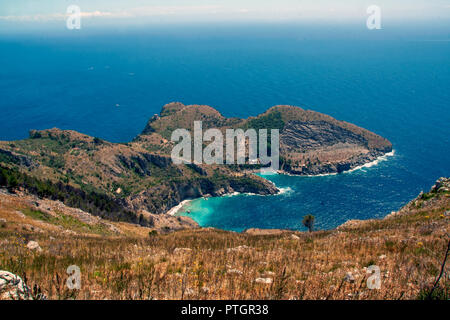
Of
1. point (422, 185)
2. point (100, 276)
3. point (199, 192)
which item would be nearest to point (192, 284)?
point (100, 276)

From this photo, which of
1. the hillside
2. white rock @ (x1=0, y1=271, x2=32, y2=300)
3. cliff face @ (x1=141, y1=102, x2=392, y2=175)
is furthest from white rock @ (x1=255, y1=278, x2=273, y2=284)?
cliff face @ (x1=141, y1=102, x2=392, y2=175)

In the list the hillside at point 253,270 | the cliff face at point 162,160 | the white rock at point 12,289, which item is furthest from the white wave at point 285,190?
the white rock at point 12,289

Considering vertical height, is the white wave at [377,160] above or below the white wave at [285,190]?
above

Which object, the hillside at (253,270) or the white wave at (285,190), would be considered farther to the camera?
the white wave at (285,190)

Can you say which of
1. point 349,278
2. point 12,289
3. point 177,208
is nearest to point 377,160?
point 177,208

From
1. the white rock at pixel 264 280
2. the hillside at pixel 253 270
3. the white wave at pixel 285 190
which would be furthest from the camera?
the white wave at pixel 285 190

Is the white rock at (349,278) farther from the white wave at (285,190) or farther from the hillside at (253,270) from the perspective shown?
the white wave at (285,190)

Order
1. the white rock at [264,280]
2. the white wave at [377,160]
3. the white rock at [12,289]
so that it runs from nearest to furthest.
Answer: the white rock at [12,289]
the white rock at [264,280]
the white wave at [377,160]

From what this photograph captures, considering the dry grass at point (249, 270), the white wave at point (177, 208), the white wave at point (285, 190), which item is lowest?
the white wave at point (177, 208)
